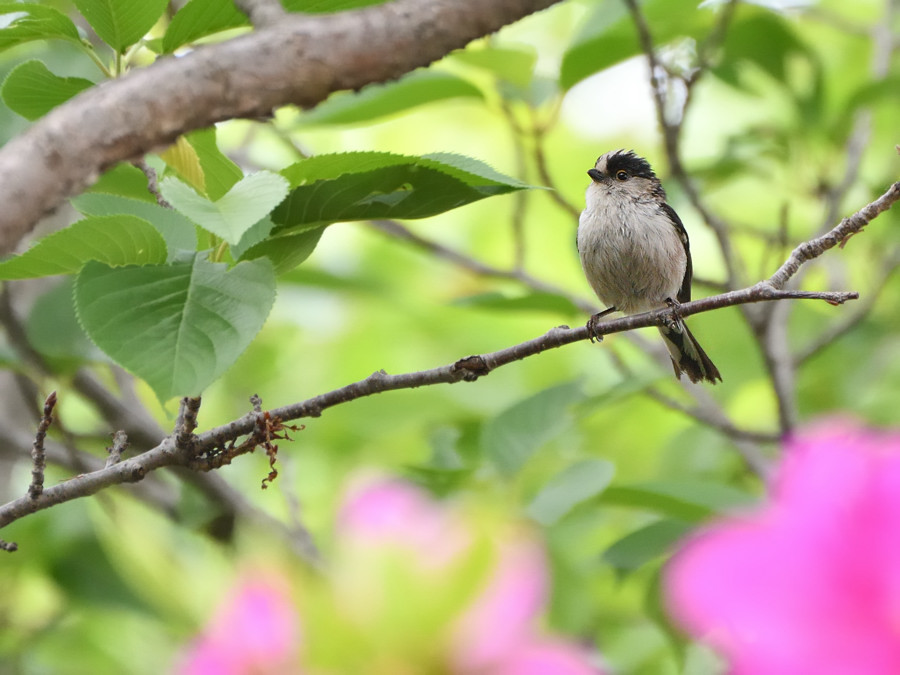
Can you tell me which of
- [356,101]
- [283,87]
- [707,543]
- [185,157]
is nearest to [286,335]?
[356,101]

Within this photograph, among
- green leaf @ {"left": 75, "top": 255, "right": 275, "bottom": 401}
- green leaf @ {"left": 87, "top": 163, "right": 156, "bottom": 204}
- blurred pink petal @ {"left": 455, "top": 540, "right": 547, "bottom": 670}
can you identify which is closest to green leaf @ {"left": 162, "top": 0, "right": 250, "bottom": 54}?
green leaf @ {"left": 75, "top": 255, "right": 275, "bottom": 401}

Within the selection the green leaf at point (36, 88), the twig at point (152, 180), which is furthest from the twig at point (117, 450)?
the green leaf at point (36, 88)

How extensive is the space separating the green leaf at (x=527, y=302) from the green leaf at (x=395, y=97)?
724mm

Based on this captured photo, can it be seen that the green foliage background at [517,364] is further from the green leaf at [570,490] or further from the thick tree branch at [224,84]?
the thick tree branch at [224,84]

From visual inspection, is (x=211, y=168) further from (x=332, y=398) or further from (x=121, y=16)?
(x=332, y=398)

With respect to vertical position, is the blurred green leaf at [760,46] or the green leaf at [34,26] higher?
the blurred green leaf at [760,46]

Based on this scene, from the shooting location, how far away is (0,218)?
3.31 feet

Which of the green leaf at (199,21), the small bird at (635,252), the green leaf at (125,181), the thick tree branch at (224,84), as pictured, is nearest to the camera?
the thick tree branch at (224,84)

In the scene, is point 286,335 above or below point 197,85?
above

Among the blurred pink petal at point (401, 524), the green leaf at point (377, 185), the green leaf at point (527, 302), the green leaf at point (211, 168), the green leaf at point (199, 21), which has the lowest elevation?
the blurred pink petal at point (401, 524)

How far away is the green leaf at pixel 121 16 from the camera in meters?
1.87

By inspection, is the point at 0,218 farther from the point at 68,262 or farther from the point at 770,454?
the point at 770,454

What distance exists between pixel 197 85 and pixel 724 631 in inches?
31.3

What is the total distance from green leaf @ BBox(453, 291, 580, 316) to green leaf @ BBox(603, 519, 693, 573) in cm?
82
